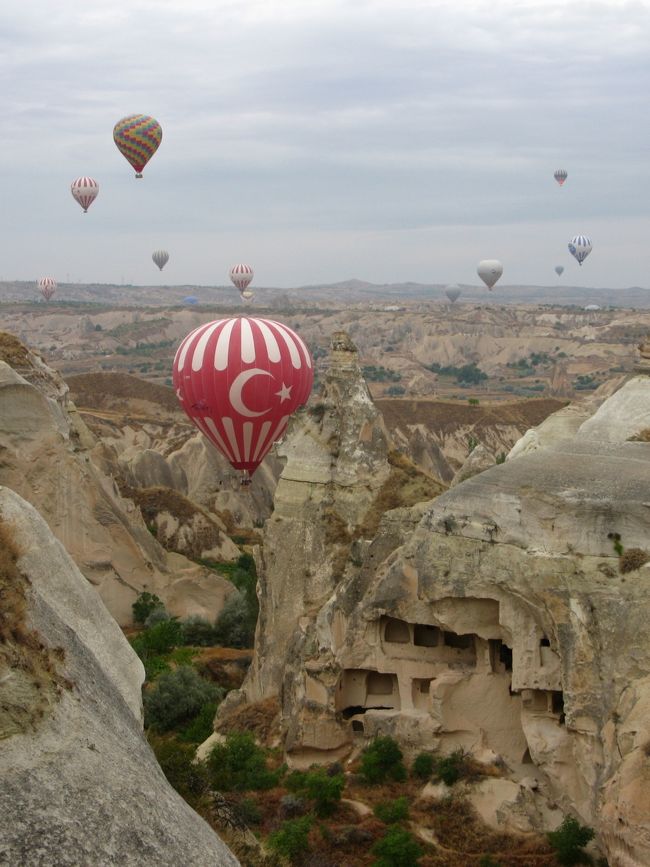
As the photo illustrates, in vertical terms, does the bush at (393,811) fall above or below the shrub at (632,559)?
below

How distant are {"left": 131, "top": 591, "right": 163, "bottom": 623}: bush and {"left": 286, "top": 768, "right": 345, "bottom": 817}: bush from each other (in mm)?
10774

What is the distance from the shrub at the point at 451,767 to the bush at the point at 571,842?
1.30m

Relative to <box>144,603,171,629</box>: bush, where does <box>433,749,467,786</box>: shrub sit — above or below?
above

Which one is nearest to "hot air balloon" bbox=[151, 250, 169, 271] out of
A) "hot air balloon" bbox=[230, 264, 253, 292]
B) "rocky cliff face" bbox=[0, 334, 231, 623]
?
"hot air balloon" bbox=[230, 264, 253, 292]

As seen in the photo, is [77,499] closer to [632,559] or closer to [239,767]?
[239,767]

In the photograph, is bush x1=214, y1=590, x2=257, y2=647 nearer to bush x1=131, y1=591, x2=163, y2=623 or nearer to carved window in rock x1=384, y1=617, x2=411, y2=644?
bush x1=131, y1=591, x2=163, y2=623

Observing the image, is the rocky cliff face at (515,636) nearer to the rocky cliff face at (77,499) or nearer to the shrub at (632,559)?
the shrub at (632,559)

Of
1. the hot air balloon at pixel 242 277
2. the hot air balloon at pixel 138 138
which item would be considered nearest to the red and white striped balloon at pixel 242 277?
the hot air balloon at pixel 242 277

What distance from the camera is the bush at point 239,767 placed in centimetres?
1276


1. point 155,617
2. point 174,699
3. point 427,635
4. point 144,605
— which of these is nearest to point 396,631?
point 427,635

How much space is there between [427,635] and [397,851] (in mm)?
2845

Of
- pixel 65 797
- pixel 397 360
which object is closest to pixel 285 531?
pixel 65 797

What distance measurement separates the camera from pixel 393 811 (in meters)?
11.8

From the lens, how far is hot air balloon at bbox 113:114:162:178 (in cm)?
3834
